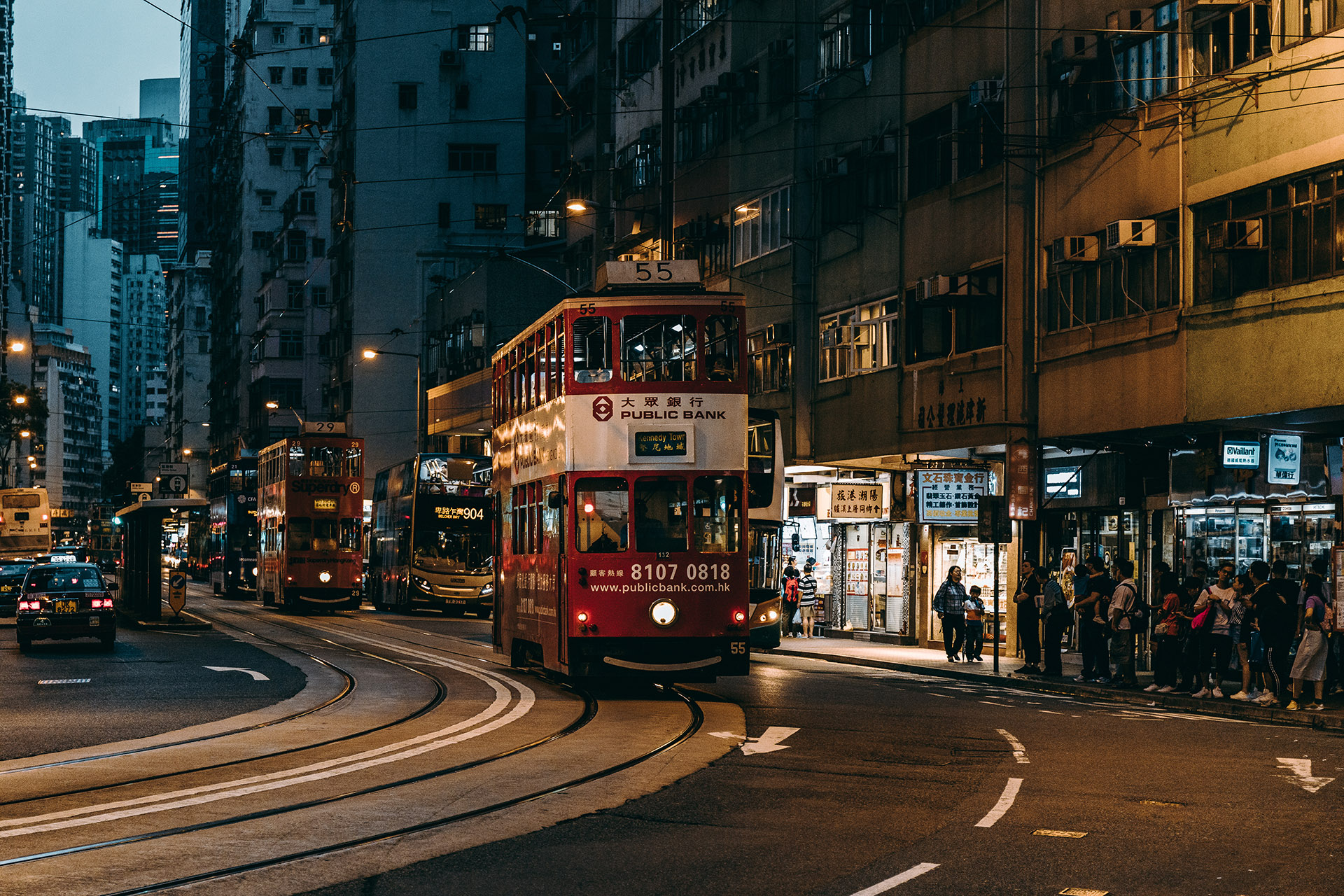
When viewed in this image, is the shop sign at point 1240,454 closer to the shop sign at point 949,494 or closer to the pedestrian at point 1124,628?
the pedestrian at point 1124,628

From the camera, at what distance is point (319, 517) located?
43.2m

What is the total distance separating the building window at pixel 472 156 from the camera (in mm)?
82375

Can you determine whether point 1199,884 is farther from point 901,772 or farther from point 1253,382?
point 1253,382

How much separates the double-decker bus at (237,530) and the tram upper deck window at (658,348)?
39404 mm

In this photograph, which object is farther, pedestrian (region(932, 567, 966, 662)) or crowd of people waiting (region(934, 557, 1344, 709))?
pedestrian (region(932, 567, 966, 662))

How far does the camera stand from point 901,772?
13.0 meters

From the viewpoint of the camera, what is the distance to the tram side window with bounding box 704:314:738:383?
60.1 ft

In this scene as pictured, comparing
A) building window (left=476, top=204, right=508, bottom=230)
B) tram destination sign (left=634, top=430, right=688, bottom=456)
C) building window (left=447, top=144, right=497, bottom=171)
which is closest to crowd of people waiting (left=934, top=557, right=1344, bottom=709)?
tram destination sign (left=634, top=430, right=688, bottom=456)

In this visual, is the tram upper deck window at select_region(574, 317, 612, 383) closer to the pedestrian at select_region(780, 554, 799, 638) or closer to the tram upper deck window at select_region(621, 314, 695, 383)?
the tram upper deck window at select_region(621, 314, 695, 383)

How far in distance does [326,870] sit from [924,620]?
26.9 m

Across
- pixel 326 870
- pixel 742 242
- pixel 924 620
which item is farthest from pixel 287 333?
pixel 326 870

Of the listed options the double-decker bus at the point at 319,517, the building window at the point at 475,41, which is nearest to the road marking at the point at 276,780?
the double-decker bus at the point at 319,517

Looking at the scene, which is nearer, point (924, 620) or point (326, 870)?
point (326, 870)

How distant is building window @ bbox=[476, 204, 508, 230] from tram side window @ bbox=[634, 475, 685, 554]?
65.4 meters
